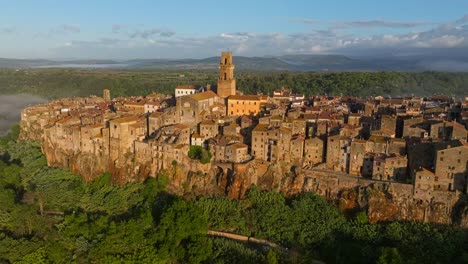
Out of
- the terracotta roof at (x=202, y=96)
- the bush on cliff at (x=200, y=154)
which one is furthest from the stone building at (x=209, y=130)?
the terracotta roof at (x=202, y=96)

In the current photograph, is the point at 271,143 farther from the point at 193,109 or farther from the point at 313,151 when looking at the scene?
the point at 193,109

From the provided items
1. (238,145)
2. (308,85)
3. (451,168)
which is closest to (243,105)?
(238,145)

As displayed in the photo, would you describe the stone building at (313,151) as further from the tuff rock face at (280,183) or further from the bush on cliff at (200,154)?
the bush on cliff at (200,154)

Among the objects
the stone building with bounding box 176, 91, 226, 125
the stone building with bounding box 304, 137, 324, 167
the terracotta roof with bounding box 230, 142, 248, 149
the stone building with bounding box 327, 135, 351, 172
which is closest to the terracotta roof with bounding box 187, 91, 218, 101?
the stone building with bounding box 176, 91, 226, 125

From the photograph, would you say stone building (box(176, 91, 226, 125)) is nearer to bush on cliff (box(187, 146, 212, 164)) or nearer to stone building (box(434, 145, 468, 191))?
bush on cliff (box(187, 146, 212, 164))

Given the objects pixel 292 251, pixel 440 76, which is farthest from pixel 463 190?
pixel 440 76

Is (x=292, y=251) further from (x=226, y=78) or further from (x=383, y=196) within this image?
(x=226, y=78)
